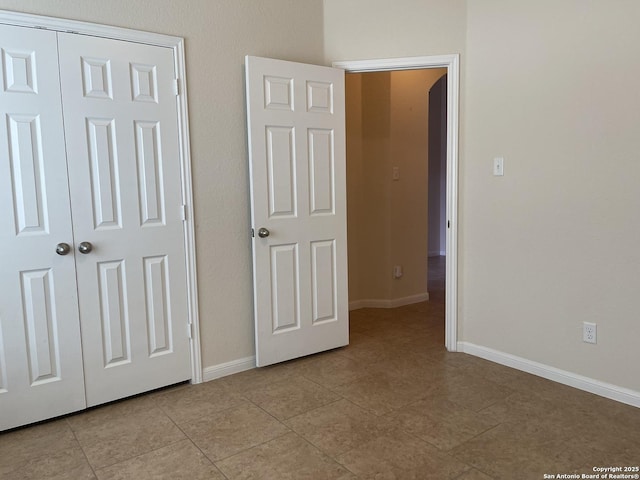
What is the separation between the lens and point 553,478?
1978 millimetres

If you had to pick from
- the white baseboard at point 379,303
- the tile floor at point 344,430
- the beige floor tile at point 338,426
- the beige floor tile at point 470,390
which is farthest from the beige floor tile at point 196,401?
the white baseboard at point 379,303

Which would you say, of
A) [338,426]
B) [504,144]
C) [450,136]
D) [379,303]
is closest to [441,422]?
[338,426]

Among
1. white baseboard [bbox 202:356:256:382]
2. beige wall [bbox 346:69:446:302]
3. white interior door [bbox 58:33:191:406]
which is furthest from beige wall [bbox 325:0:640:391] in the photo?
white baseboard [bbox 202:356:256:382]

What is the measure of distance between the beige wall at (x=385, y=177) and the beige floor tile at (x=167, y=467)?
8.80 ft

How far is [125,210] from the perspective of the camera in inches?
106

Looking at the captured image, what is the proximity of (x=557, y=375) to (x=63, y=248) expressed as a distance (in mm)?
2926

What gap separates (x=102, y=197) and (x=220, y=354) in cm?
123

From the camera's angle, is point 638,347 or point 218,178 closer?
point 638,347

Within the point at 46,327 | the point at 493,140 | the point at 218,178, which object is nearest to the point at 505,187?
the point at 493,140

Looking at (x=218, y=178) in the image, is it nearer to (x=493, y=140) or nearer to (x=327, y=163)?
(x=327, y=163)

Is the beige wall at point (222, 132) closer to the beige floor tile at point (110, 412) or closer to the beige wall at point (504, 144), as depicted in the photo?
the beige wall at point (504, 144)

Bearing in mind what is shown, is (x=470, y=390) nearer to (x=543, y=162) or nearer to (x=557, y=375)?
(x=557, y=375)

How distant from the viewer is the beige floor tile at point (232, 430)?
227 cm

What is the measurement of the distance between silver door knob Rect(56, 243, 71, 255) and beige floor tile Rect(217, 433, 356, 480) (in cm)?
133
